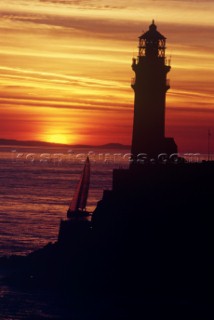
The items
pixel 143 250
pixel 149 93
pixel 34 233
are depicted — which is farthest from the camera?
pixel 34 233

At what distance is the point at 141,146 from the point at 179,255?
13355mm

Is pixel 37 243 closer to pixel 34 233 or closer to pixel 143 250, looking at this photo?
pixel 34 233

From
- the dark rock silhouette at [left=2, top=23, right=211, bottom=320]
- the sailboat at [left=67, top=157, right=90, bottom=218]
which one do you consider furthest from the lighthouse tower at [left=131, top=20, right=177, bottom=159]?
the sailboat at [left=67, top=157, right=90, bottom=218]

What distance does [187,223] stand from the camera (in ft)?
138

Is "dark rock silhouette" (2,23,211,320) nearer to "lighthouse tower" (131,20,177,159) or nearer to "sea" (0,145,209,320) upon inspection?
"sea" (0,145,209,320)

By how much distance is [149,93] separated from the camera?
175 ft

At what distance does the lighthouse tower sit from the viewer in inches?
2092

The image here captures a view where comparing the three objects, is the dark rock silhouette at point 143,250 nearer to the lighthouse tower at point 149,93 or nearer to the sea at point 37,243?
the sea at point 37,243

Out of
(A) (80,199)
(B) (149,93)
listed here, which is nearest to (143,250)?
(B) (149,93)

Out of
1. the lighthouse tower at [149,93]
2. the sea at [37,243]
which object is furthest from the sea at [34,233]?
the lighthouse tower at [149,93]

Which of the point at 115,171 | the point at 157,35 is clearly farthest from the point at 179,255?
the point at 157,35

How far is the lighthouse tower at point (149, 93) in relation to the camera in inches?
2092

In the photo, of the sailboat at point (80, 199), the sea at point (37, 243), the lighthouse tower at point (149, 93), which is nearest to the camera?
the sea at point (37, 243)

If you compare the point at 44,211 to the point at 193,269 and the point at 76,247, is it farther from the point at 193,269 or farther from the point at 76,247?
the point at 193,269
